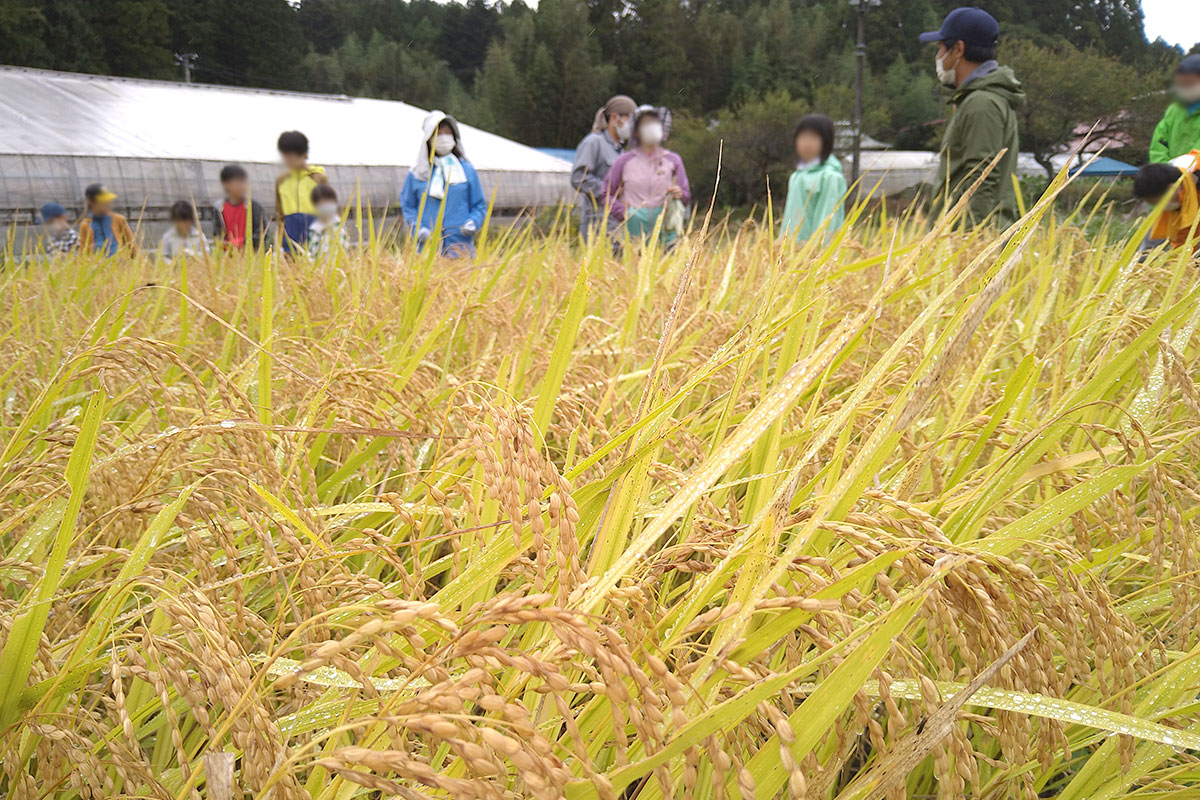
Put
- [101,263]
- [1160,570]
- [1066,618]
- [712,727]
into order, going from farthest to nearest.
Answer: [101,263], [1160,570], [1066,618], [712,727]

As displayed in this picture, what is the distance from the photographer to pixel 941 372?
0.57m

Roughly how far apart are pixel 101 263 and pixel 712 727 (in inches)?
133

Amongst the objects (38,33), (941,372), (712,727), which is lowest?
(712,727)

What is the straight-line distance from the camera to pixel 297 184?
4887mm

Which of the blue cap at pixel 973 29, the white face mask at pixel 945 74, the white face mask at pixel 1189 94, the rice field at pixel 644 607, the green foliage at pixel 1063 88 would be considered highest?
the green foliage at pixel 1063 88

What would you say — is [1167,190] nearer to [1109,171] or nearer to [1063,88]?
[1109,171]

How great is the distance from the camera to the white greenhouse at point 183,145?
12.3 metres

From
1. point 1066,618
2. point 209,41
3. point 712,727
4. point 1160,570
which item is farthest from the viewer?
point 209,41

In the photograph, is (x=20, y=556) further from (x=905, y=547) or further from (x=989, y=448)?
(x=989, y=448)

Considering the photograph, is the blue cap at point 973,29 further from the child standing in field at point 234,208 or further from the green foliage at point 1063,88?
the green foliage at point 1063,88

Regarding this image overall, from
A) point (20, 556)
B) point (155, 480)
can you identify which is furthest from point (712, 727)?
point (20, 556)

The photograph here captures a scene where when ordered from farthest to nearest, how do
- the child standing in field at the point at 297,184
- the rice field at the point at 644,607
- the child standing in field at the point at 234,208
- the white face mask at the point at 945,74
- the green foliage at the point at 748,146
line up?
the green foliage at the point at 748,146, the child standing in field at the point at 297,184, the child standing in field at the point at 234,208, the white face mask at the point at 945,74, the rice field at the point at 644,607

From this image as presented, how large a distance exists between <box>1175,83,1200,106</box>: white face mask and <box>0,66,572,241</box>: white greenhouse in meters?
7.58

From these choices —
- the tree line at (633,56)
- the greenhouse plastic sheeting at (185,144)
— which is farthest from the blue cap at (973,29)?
the tree line at (633,56)
